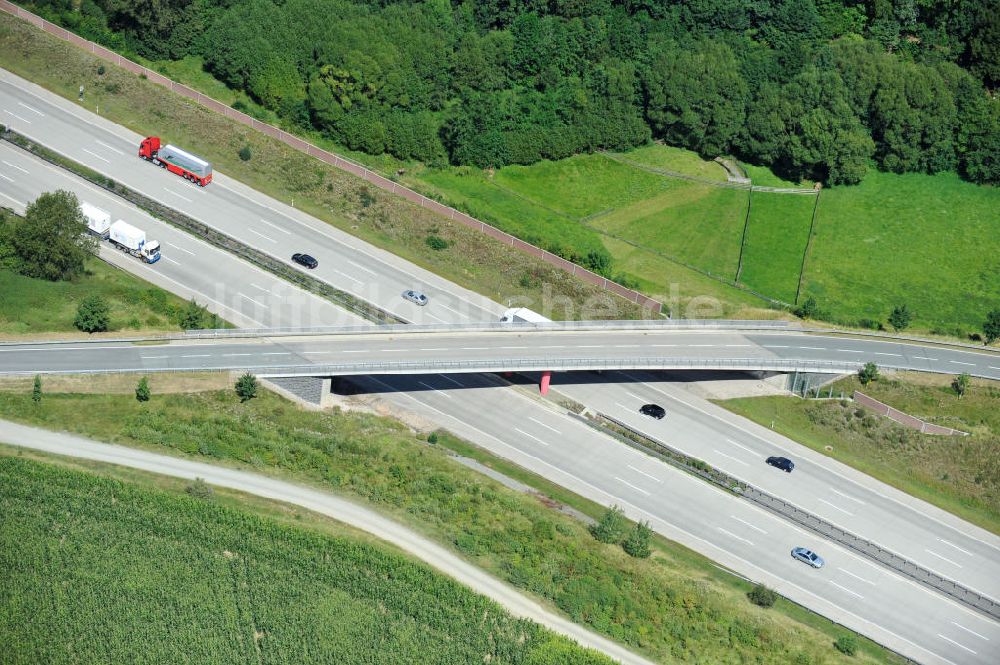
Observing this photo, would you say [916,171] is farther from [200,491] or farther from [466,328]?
[200,491]

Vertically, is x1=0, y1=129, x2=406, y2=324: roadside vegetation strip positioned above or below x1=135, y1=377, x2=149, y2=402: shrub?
above

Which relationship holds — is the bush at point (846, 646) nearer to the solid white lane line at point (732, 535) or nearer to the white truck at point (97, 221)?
the solid white lane line at point (732, 535)

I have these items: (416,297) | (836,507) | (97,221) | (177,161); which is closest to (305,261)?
(416,297)

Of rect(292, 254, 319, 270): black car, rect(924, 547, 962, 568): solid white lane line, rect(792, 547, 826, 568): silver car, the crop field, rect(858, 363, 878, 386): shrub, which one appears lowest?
the crop field

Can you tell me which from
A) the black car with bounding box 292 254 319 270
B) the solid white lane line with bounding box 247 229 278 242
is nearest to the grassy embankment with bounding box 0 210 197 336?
the black car with bounding box 292 254 319 270

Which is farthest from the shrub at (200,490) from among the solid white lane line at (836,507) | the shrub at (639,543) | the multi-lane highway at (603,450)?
the solid white lane line at (836,507)

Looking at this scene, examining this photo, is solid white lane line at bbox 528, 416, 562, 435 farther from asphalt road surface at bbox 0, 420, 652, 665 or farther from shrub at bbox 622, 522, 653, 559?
asphalt road surface at bbox 0, 420, 652, 665
